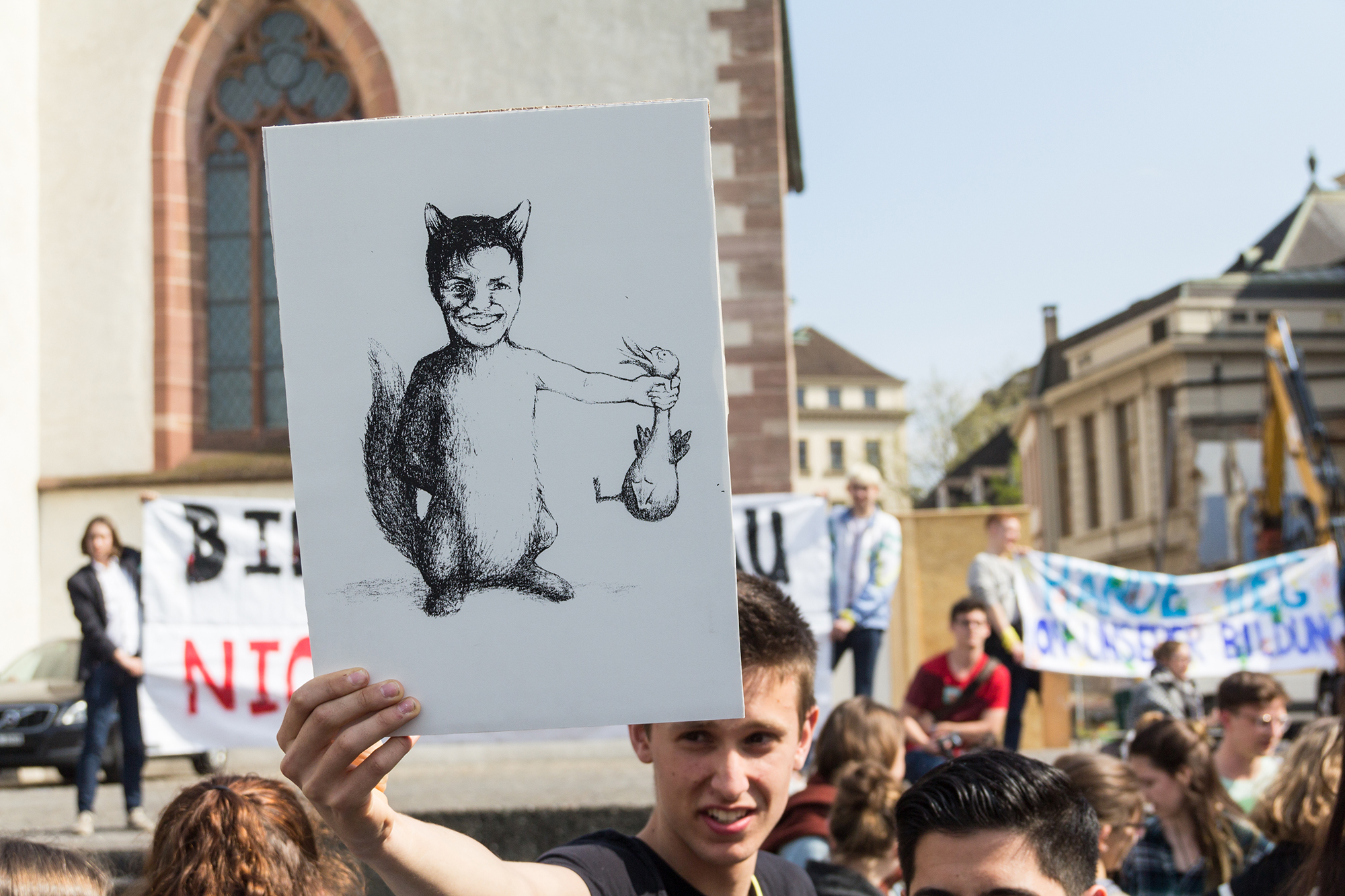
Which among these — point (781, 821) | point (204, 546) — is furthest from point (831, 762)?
point (204, 546)

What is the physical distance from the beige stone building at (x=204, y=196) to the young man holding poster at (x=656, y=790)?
863cm

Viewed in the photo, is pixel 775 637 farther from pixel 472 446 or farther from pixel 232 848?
pixel 232 848

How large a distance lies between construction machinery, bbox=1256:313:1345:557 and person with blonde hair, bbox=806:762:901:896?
1459 cm

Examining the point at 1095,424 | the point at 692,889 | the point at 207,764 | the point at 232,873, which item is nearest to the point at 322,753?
the point at 692,889

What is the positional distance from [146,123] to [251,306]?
1786 mm

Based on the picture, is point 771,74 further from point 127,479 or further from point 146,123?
point 127,479

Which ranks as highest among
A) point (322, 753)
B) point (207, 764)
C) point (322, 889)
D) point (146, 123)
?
point (146, 123)

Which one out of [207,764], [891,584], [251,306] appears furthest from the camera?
[251,306]

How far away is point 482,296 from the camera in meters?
1.78

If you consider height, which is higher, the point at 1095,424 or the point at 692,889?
the point at 1095,424

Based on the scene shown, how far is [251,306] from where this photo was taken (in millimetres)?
12102

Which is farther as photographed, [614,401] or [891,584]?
[891,584]

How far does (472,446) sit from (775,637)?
88 cm

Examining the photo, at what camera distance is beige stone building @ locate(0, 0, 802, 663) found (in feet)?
37.1
